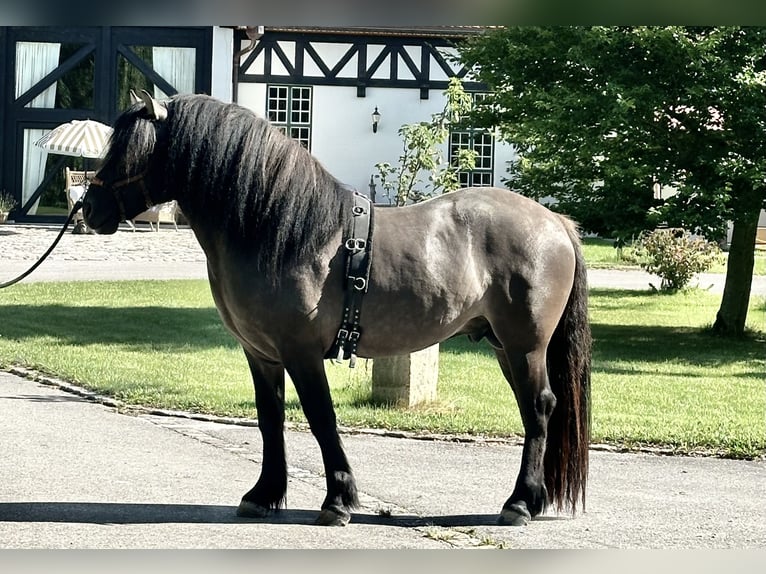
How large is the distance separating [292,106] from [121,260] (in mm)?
10187

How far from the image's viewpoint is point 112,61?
29172mm

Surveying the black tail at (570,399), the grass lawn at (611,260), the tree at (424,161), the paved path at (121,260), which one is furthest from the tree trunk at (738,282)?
the black tail at (570,399)

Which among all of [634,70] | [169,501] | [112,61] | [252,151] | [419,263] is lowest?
[169,501]

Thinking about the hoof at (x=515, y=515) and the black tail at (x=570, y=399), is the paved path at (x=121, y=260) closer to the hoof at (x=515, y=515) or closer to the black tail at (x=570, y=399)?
the black tail at (x=570, y=399)

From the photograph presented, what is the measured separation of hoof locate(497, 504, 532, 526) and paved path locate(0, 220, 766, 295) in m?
12.4

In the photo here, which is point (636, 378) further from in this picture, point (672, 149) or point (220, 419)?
point (220, 419)

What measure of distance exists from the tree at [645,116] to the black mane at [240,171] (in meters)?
8.26

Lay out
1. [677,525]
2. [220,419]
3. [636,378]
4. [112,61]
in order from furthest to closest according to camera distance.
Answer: [112,61]
[636,378]
[220,419]
[677,525]

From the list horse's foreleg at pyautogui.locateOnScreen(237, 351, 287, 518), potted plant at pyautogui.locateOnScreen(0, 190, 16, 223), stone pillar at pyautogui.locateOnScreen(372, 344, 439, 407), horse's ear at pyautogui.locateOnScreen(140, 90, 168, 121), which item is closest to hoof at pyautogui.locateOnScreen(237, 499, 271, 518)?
horse's foreleg at pyautogui.locateOnScreen(237, 351, 287, 518)

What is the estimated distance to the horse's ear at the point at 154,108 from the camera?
5.26 m

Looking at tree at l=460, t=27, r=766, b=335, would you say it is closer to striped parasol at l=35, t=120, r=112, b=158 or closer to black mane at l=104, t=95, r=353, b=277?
black mane at l=104, t=95, r=353, b=277

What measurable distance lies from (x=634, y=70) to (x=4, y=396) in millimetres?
8036
